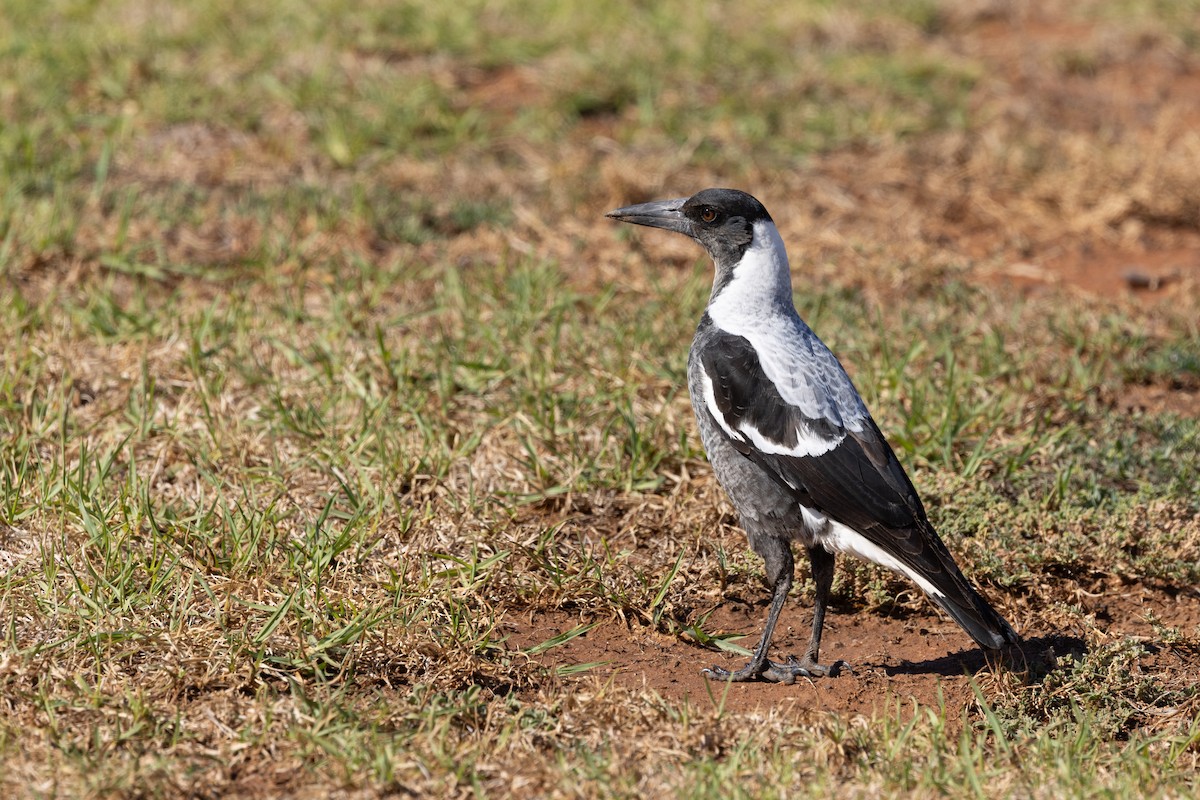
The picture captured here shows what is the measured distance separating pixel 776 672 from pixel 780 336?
0.92 meters

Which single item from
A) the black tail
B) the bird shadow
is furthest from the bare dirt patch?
the black tail

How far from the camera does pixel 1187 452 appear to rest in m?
4.38

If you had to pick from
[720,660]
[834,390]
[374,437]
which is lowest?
[720,660]

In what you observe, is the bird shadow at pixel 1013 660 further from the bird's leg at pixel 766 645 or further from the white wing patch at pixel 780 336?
the white wing patch at pixel 780 336

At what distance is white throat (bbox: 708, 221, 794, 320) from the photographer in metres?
3.89

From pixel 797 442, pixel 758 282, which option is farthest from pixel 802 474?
pixel 758 282

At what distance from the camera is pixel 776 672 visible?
11.4ft

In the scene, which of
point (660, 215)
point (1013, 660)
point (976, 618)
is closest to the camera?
point (976, 618)

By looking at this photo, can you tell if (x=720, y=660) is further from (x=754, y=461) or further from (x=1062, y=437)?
(x=1062, y=437)

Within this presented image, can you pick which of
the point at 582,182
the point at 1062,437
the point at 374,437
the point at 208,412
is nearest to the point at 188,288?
the point at 208,412

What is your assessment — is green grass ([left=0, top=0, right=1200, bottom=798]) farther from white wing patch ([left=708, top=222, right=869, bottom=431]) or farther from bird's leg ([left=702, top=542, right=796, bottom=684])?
white wing patch ([left=708, top=222, right=869, bottom=431])

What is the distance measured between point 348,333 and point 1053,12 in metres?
5.25

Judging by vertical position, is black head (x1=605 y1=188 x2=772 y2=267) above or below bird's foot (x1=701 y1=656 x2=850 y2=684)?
above

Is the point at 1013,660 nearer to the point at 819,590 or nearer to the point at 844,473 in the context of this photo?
the point at 819,590
